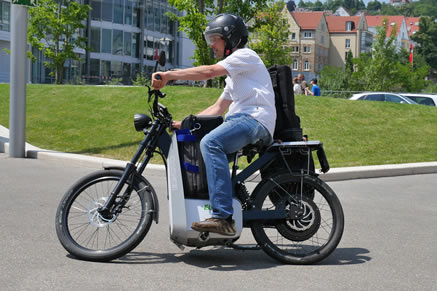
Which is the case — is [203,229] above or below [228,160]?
below

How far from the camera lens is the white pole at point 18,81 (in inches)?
468

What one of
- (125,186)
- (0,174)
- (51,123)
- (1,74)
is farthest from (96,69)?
(125,186)

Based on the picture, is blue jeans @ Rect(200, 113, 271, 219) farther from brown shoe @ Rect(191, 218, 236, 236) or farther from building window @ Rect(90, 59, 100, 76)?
building window @ Rect(90, 59, 100, 76)

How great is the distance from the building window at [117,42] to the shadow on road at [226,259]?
54.8m

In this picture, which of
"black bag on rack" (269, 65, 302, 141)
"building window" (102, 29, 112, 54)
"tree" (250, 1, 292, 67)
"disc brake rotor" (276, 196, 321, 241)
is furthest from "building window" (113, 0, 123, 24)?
"disc brake rotor" (276, 196, 321, 241)

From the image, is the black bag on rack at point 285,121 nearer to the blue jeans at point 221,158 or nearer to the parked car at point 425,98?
the blue jeans at point 221,158

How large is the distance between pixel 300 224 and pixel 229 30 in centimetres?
153

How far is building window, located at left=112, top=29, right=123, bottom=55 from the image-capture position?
192 feet

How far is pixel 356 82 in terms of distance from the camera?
5522 centimetres

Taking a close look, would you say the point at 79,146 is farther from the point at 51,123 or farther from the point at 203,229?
the point at 203,229

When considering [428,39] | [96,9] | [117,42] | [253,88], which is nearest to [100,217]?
[253,88]

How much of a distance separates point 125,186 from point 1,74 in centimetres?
4638

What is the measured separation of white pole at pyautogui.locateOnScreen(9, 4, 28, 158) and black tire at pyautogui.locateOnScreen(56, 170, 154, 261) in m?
7.65

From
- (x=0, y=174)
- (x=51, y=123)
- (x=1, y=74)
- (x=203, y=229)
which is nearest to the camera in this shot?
(x=203, y=229)
